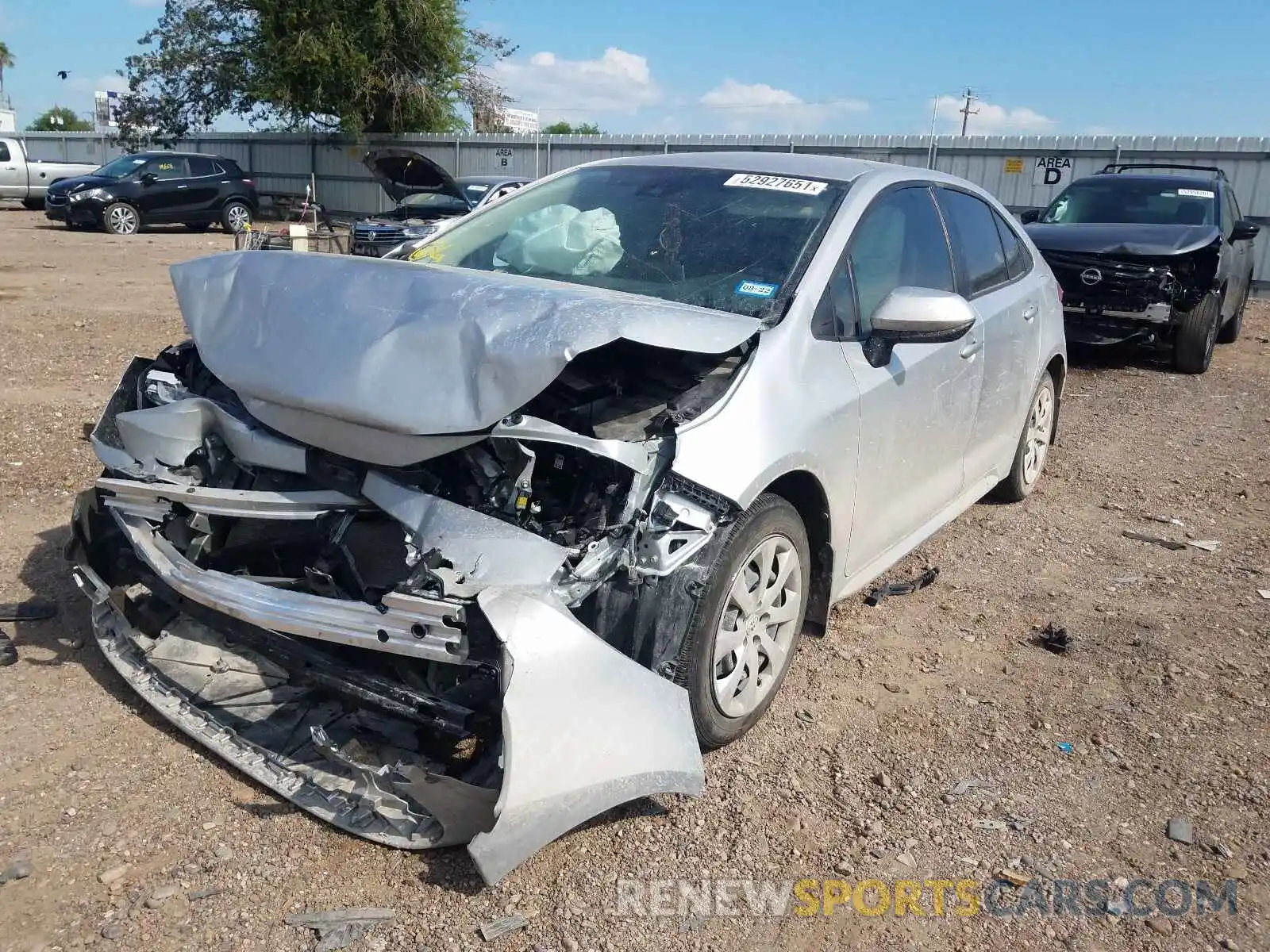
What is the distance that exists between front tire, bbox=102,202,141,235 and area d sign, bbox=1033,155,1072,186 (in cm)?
1707

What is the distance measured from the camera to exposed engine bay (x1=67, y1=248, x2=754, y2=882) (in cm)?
241

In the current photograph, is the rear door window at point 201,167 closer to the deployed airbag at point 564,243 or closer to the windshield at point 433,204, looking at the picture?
the windshield at point 433,204

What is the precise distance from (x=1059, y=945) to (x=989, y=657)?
1571 millimetres

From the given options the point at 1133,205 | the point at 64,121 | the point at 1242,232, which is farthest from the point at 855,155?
the point at 64,121

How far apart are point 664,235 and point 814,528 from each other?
48.0 inches

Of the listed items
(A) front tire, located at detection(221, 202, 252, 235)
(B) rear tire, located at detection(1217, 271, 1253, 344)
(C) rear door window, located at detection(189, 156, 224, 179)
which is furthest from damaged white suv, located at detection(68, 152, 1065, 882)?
(A) front tire, located at detection(221, 202, 252, 235)

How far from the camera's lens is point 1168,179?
10.6 metres

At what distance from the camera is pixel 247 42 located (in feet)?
87.9

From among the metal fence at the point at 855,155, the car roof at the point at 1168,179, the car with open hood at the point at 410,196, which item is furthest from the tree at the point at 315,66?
the car roof at the point at 1168,179

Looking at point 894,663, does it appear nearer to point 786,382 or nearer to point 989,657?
point 989,657

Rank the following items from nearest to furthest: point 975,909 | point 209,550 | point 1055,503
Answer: point 975,909 → point 209,550 → point 1055,503

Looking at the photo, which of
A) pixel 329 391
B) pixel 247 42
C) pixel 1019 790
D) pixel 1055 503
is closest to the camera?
pixel 329 391

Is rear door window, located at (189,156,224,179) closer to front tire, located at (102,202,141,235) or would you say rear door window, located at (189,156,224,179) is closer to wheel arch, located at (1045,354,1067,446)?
front tire, located at (102,202,141,235)

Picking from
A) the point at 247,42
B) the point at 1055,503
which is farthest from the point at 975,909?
the point at 247,42
